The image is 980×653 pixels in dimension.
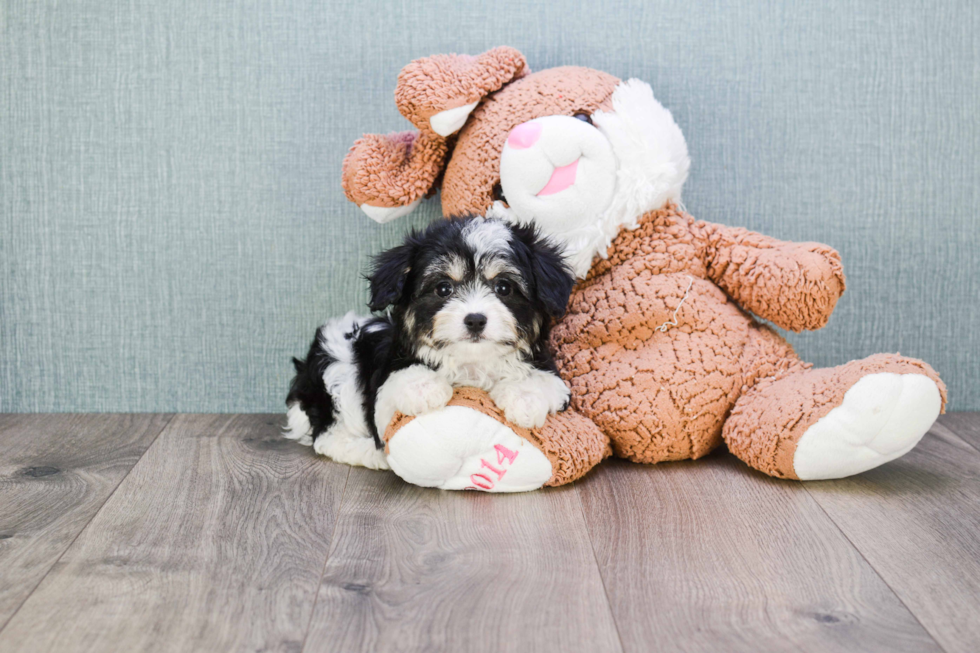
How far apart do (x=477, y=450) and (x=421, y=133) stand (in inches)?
33.4

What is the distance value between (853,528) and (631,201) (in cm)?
87

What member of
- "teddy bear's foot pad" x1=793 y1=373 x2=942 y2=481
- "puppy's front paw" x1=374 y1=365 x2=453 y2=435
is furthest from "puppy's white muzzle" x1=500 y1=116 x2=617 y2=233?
"teddy bear's foot pad" x1=793 y1=373 x2=942 y2=481

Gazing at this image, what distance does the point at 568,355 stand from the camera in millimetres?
2125

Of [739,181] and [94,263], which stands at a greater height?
[739,181]

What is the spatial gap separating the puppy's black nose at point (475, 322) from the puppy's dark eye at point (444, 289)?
106mm

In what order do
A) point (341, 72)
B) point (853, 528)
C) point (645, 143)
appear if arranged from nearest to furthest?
1. point (853, 528)
2. point (645, 143)
3. point (341, 72)

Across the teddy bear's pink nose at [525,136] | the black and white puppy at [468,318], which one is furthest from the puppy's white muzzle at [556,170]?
the black and white puppy at [468,318]

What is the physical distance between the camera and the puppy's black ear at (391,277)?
183 cm

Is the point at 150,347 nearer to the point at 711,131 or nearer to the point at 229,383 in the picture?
the point at 229,383

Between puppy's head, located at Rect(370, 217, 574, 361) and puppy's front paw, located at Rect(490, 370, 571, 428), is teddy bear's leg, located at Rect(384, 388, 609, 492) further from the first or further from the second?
puppy's head, located at Rect(370, 217, 574, 361)

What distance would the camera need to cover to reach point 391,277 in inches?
72.2

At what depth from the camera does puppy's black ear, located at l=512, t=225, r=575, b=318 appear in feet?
6.00

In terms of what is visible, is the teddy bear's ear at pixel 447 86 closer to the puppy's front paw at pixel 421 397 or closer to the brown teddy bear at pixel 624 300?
the brown teddy bear at pixel 624 300

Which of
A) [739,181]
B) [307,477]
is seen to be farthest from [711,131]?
[307,477]
